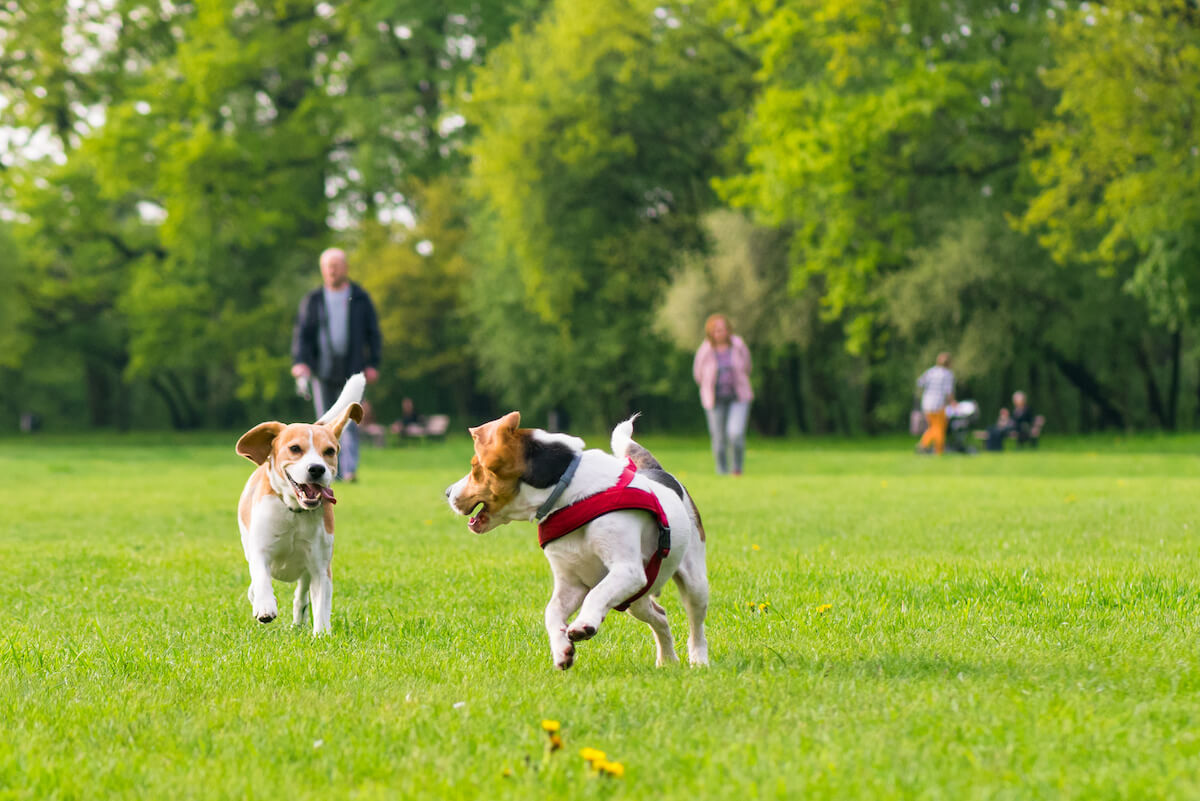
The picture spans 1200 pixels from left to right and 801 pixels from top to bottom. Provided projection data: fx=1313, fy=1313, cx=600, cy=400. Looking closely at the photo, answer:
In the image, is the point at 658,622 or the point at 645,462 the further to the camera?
the point at 645,462

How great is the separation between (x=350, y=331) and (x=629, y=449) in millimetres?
9023

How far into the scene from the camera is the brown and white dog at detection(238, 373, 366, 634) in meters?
5.99

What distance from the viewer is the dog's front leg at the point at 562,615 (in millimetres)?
4680

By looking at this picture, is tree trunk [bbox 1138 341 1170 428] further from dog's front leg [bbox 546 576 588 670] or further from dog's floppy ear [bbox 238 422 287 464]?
dog's front leg [bbox 546 576 588 670]

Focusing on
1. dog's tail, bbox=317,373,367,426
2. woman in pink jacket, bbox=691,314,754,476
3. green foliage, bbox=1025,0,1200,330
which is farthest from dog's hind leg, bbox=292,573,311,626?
green foliage, bbox=1025,0,1200,330

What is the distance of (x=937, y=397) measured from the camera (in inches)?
1036

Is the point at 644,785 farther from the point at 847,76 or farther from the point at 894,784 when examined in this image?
the point at 847,76

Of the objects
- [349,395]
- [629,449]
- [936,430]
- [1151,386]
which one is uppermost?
[1151,386]

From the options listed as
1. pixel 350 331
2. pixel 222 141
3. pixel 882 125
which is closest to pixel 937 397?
pixel 882 125

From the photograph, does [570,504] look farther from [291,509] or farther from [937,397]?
[937,397]

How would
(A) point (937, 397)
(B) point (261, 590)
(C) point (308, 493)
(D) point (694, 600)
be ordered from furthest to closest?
(A) point (937, 397) → (C) point (308, 493) → (B) point (261, 590) → (D) point (694, 600)

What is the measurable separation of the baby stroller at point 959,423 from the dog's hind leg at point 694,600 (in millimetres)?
22836

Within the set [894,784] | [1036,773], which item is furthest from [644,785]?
[1036,773]

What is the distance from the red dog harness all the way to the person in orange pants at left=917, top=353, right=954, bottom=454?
21777 millimetres
